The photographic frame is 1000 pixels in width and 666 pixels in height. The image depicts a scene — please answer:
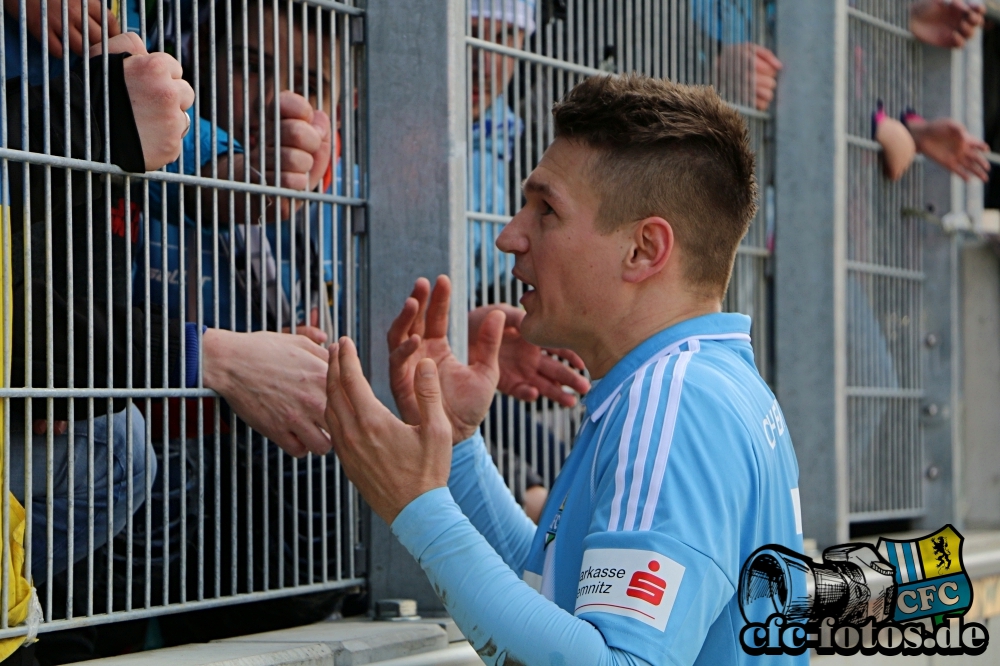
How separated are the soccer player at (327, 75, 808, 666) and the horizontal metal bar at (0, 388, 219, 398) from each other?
446mm

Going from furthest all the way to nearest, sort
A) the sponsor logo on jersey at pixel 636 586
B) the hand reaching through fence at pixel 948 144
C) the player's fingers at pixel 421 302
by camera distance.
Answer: the hand reaching through fence at pixel 948 144 < the player's fingers at pixel 421 302 < the sponsor logo on jersey at pixel 636 586

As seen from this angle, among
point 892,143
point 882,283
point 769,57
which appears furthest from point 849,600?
point 892,143

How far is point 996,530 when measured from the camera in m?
5.16

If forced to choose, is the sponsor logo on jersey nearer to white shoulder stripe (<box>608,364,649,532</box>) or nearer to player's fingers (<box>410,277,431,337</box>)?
white shoulder stripe (<box>608,364,649,532</box>)

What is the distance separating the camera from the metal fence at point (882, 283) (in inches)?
177

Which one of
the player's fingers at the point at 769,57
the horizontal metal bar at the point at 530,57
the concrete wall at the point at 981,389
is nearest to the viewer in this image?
the horizontal metal bar at the point at 530,57

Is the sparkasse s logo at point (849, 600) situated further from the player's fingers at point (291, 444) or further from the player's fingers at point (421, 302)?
the player's fingers at point (291, 444)

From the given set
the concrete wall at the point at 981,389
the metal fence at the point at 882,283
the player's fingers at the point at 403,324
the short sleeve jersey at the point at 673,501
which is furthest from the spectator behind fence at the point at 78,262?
the concrete wall at the point at 981,389

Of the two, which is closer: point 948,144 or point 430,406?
point 430,406

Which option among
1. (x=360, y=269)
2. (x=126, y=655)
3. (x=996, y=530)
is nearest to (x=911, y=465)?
(x=996, y=530)

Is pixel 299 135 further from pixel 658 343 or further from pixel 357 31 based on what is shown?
pixel 658 343

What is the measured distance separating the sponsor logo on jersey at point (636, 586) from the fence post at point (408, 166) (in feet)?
3.84

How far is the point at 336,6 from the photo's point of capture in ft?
9.35

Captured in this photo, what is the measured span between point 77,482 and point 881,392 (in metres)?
3.20
